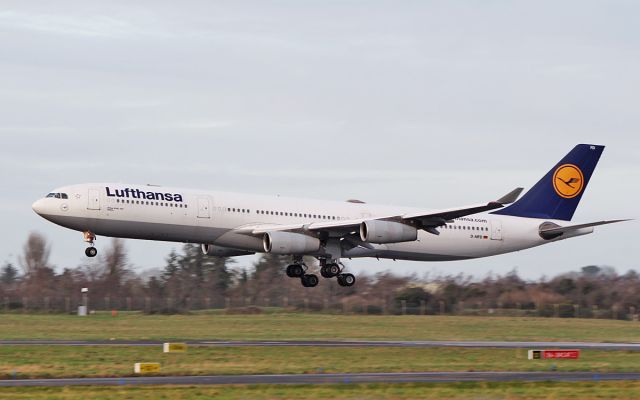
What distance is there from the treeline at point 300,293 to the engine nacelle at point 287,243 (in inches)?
851

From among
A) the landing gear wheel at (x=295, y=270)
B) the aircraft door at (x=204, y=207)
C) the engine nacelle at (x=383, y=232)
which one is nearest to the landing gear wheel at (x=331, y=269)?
the landing gear wheel at (x=295, y=270)

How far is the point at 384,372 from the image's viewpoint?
3525 cm

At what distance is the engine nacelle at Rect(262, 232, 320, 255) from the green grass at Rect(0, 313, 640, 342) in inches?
167

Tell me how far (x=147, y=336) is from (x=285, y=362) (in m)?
15.5

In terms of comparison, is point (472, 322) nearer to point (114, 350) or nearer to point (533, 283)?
Result: point (533, 283)

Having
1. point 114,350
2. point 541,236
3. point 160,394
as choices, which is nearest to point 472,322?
point 541,236

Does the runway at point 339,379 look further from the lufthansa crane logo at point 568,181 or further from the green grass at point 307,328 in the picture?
the lufthansa crane logo at point 568,181

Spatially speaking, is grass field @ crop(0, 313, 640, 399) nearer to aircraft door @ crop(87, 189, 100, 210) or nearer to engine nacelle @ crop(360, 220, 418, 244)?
engine nacelle @ crop(360, 220, 418, 244)

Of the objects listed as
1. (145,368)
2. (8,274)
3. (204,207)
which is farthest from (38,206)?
(8,274)

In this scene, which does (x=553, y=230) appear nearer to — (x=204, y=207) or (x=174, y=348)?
(x=204, y=207)

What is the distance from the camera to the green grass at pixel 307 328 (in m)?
53.5

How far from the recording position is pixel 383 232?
2135 inches

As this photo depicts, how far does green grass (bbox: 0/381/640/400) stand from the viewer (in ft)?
91.6

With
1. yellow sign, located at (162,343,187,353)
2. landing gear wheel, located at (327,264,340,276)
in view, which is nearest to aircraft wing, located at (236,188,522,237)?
landing gear wheel, located at (327,264,340,276)
